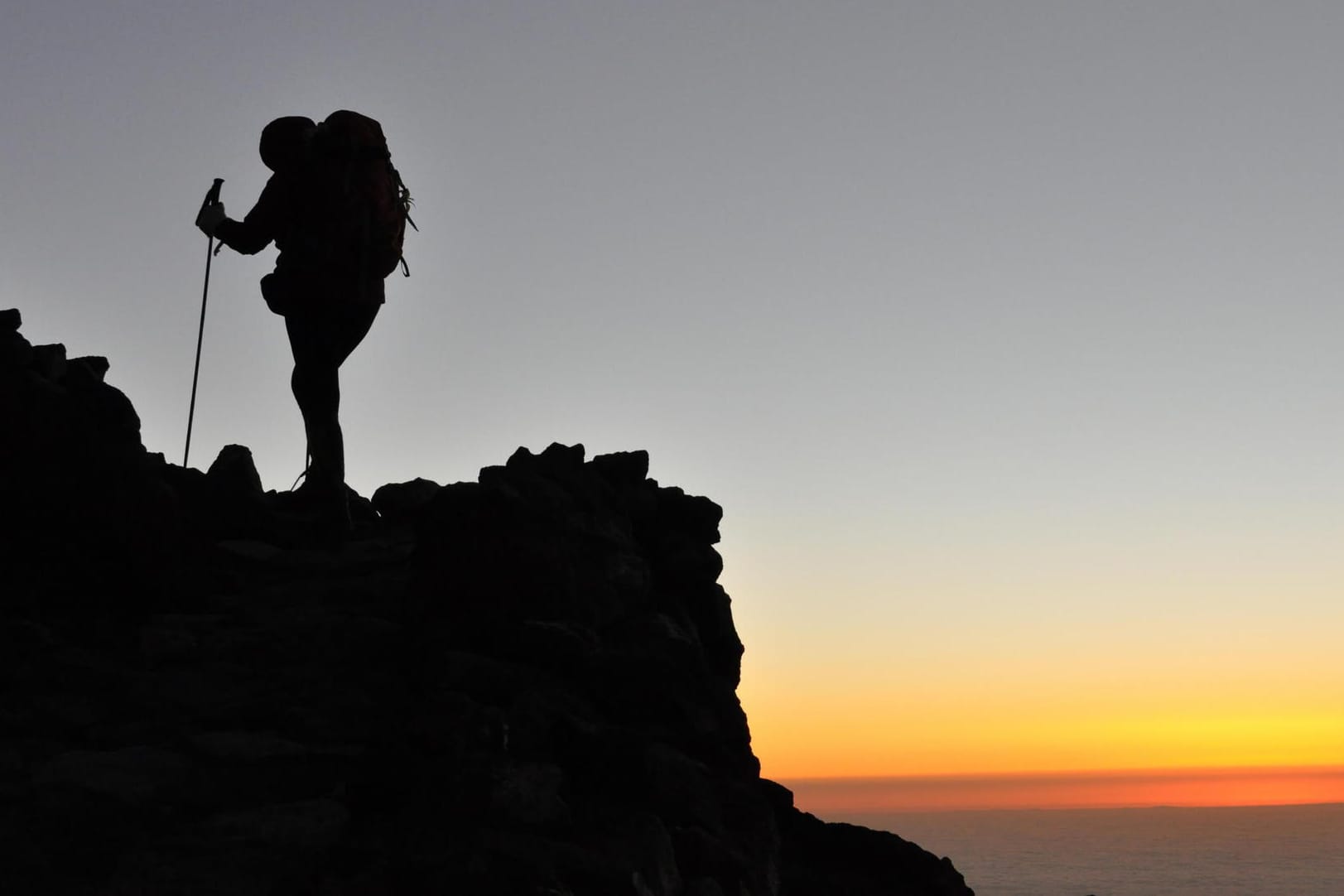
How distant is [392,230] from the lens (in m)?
12.2

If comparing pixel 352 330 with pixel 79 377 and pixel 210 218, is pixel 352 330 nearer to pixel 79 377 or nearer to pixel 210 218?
pixel 210 218

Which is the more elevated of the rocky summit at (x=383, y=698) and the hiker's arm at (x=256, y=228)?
the hiker's arm at (x=256, y=228)

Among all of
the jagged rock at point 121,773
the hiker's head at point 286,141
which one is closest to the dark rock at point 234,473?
the hiker's head at point 286,141

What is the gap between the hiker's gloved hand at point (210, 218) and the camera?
12570 mm

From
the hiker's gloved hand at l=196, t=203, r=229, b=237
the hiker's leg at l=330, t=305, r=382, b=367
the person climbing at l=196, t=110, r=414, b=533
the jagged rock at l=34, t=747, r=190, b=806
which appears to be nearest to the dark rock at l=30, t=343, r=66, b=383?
the person climbing at l=196, t=110, r=414, b=533

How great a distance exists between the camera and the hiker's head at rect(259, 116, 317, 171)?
39.0 feet

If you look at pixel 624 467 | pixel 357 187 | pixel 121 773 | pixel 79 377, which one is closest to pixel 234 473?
pixel 357 187

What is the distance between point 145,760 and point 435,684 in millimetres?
1568

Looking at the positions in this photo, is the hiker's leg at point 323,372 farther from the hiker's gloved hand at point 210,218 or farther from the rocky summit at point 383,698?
the rocky summit at point 383,698

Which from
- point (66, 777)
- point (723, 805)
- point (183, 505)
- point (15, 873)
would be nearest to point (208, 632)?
point (183, 505)

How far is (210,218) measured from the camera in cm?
1265

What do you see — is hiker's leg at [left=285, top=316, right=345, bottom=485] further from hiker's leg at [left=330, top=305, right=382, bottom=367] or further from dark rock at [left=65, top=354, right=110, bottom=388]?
dark rock at [left=65, top=354, right=110, bottom=388]

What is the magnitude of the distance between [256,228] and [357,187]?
1046 mm

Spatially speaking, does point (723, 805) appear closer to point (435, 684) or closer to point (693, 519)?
point (435, 684)
